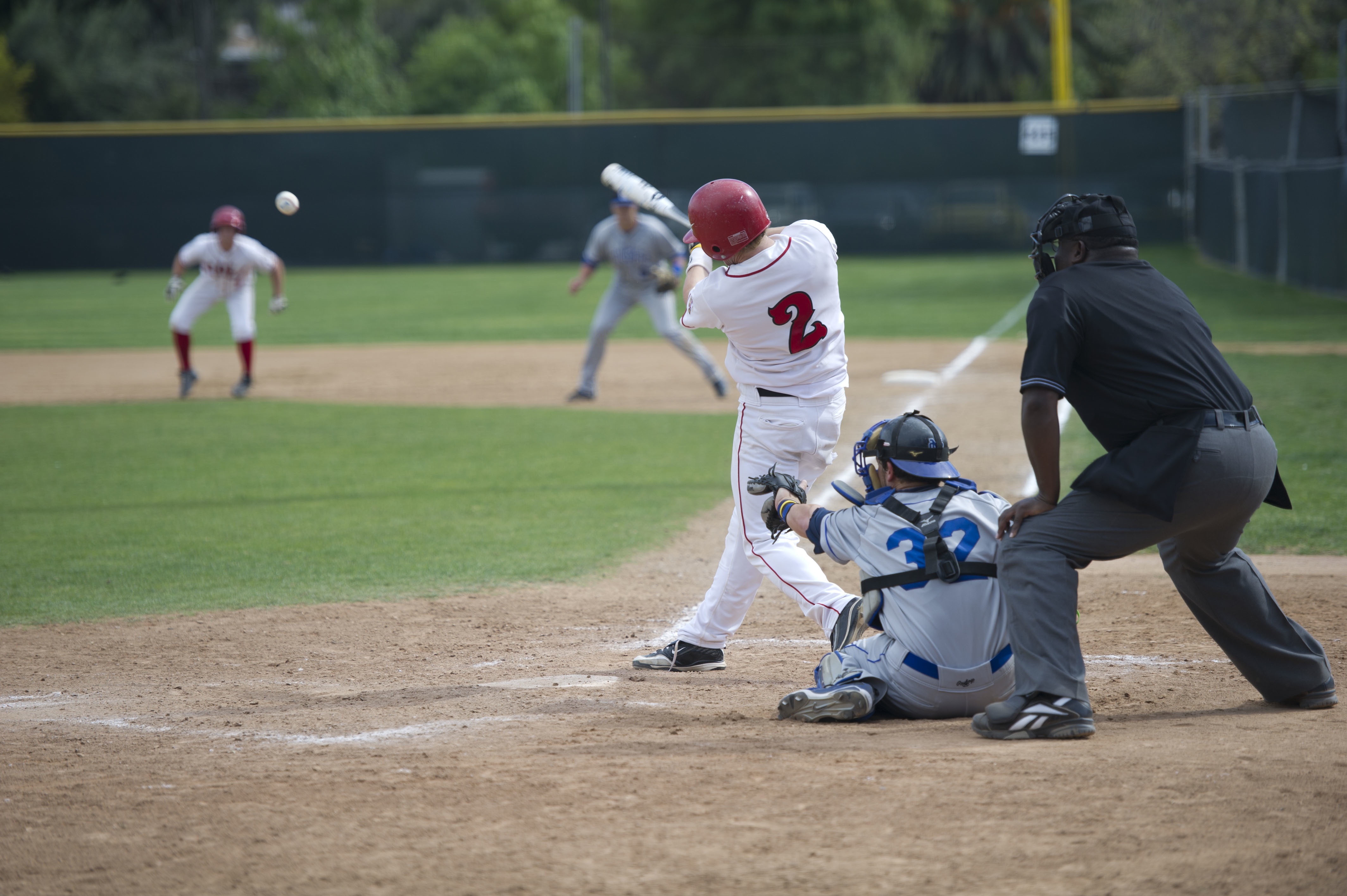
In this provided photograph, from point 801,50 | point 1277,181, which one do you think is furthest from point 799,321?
point 801,50

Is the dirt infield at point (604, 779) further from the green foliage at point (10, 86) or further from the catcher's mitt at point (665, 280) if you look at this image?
the green foliage at point (10, 86)

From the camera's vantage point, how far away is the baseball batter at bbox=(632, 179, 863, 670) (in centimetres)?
478

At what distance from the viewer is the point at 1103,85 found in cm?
5466

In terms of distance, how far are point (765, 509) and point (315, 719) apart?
1.80m

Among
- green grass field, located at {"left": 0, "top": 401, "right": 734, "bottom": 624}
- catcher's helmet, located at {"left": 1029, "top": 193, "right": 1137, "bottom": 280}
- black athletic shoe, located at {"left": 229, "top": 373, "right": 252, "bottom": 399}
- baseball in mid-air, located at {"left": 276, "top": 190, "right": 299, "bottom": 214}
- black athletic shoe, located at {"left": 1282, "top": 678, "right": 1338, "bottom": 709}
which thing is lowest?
green grass field, located at {"left": 0, "top": 401, "right": 734, "bottom": 624}

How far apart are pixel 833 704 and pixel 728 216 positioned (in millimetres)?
1826

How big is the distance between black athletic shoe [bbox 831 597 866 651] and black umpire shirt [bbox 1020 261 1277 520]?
0.92 m

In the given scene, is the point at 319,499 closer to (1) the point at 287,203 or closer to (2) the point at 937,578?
(1) the point at 287,203

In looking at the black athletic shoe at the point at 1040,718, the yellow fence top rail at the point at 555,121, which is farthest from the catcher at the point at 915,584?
the yellow fence top rail at the point at 555,121

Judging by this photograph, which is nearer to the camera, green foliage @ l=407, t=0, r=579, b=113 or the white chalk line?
the white chalk line

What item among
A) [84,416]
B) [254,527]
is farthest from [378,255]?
[254,527]

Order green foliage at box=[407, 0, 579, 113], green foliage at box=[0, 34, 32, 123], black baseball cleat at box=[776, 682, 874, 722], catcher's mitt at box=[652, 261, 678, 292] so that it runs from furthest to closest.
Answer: green foliage at box=[407, 0, 579, 113] < green foliage at box=[0, 34, 32, 123] < catcher's mitt at box=[652, 261, 678, 292] < black baseball cleat at box=[776, 682, 874, 722]

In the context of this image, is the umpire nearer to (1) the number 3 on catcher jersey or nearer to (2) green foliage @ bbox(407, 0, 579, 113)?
(1) the number 3 on catcher jersey

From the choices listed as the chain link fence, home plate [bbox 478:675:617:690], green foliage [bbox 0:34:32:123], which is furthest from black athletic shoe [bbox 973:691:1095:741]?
green foliage [bbox 0:34:32:123]
